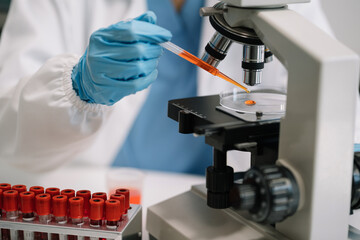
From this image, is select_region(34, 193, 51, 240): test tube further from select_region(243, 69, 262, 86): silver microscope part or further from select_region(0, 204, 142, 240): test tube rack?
select_region(243, 69, 262, 86): silver microscope part

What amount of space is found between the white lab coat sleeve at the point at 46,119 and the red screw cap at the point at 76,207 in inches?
16.4

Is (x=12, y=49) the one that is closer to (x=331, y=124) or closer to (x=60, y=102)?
(x=60, y=102)

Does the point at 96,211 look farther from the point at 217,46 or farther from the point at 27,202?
the point at 217,46

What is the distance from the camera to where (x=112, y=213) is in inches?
33.4

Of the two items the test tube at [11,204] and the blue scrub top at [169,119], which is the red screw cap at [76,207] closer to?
the test tube at [11,204]

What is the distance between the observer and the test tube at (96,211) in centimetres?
85

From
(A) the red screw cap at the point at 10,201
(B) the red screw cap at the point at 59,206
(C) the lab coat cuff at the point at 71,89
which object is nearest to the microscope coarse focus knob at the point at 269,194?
(B) the red screw cap at the point at 59,206

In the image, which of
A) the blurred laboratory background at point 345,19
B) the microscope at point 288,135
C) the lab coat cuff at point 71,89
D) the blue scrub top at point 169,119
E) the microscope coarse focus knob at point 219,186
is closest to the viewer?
the microscope at point 288,135

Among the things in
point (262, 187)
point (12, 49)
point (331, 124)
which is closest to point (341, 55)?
point (331, 124)

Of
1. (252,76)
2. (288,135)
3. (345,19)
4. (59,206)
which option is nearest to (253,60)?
(252,76)

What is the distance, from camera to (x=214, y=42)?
0.87m

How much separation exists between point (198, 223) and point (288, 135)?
0.89 feet

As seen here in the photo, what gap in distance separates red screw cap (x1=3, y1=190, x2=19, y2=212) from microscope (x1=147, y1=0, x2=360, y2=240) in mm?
320

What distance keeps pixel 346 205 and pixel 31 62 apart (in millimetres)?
1034
